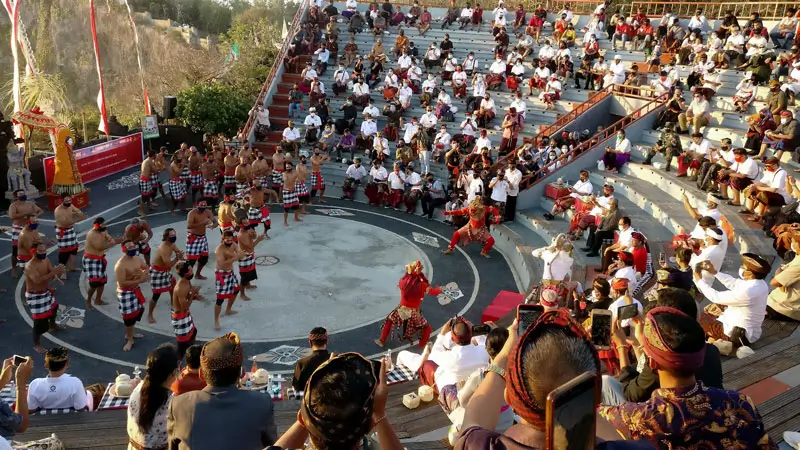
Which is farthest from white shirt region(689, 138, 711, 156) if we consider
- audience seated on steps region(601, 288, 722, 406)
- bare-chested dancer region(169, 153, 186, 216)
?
bare-chested dancer region(169, 153, 186, 216)

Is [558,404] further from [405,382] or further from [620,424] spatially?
[405,382]

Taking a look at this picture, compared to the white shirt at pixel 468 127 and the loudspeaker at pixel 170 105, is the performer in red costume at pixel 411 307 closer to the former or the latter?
the white shirt at pixel 468 127

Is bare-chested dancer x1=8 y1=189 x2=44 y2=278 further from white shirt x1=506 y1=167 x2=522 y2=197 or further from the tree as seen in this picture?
the tree

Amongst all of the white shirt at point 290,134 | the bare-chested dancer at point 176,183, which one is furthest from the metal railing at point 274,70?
the bare-chested dancer at point 176,183

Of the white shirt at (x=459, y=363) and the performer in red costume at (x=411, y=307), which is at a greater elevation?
the white shirt at (x=459, y=363)

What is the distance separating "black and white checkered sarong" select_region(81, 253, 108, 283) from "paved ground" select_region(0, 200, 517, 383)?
54cm

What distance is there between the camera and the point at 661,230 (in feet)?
38.6

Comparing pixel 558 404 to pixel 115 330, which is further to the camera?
pixel 115 330

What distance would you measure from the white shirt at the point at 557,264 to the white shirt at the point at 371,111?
995 centimetres

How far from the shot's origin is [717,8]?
22344 millimetres

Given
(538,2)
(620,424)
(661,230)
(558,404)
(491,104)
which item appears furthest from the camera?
(538,2)

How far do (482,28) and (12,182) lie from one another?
16.3 metres

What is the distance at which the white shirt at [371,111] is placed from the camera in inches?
720

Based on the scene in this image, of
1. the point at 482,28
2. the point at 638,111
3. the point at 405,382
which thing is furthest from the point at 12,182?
the point at 482,28
